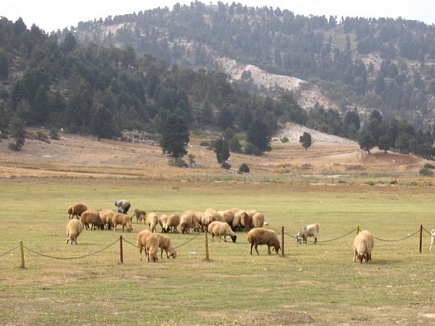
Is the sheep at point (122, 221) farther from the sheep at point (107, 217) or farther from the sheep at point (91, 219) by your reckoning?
the sheep at point (91, 219)

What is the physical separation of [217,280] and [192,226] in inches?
627

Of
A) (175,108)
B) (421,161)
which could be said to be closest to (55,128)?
(175,108)

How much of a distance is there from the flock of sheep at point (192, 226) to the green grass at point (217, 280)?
2.15ft

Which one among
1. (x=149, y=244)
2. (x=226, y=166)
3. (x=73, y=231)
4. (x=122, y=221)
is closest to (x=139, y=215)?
(x=122, y=221)

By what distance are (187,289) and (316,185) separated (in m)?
60.5

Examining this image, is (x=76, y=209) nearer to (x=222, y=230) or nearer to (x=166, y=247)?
(x=222, y=230)

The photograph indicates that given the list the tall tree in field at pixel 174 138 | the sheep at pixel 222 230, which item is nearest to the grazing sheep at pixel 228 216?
the sheep at pixel 222 230

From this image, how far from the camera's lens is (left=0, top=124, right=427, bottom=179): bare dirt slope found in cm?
10856

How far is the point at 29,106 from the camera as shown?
14788 centimetres

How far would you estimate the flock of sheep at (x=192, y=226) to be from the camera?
90.7 ft

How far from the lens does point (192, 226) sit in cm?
3900

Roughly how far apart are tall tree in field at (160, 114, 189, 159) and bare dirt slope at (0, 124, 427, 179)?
259 centimetres

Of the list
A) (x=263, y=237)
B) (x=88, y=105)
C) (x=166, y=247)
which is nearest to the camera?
(x=166, y=247)

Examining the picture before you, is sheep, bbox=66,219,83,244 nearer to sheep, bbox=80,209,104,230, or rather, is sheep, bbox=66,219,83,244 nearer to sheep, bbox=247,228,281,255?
sheep, bbox=80,209,104,230
